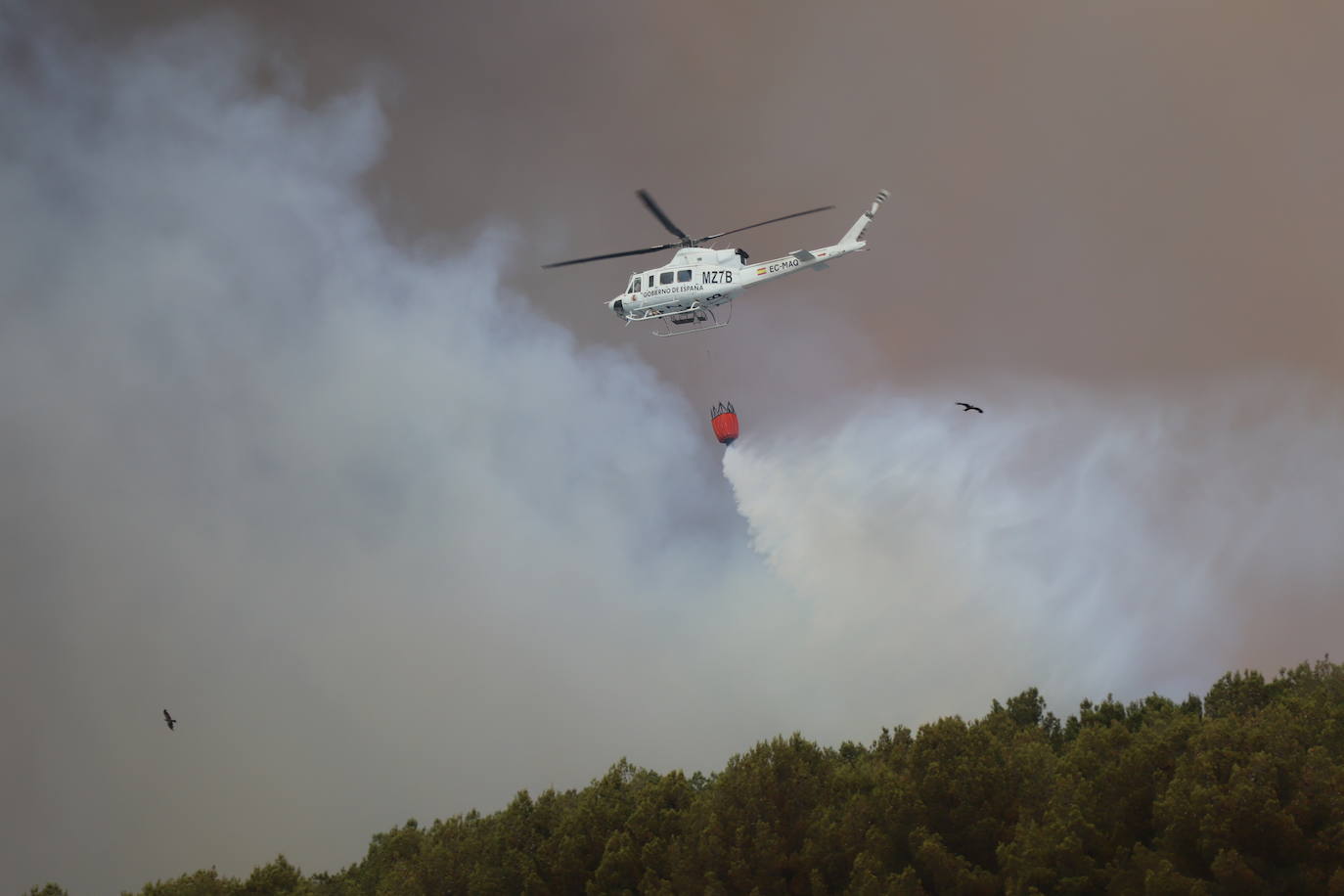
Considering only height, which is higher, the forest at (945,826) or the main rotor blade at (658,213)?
the main rotor blade at (658,213)

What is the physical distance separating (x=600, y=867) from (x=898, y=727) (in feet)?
57.6

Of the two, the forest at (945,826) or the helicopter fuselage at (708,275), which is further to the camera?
the helicopter fuselage at (708,275)

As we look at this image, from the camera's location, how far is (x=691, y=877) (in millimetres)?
49500

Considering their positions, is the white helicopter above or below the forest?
above

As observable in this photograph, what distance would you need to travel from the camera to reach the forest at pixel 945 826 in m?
44.8

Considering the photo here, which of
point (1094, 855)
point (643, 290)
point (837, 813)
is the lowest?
point (1094, 855)

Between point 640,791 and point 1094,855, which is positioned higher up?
point 640,791

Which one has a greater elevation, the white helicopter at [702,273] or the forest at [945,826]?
the white helicopter at [702,273]

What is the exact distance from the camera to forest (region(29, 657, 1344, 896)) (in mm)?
44750

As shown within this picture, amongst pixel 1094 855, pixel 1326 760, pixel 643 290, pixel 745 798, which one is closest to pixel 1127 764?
pixel 1094 855

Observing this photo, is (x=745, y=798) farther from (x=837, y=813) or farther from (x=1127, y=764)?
(x=1127, y=764)

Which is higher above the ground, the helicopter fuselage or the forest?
Answer: the helicopter fuselage

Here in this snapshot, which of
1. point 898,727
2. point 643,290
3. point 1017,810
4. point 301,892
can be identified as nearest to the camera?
point 1017,810

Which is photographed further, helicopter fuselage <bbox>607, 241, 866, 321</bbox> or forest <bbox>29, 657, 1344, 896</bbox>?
helicopter fuselage <bbox>607, 241, 866, 321</bbox>
